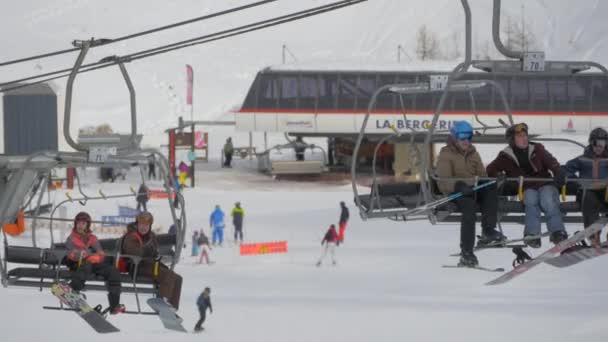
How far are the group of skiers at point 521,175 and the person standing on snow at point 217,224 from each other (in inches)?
777

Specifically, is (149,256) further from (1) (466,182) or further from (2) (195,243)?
(2) (195,243)

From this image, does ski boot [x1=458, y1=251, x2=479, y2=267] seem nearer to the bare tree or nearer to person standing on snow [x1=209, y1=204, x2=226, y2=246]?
person standing on snow [x1=209, y1=204, x2=226, y2=246]

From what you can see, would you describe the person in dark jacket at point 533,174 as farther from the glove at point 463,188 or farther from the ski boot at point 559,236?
the glove at point 463,188

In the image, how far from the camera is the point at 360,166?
49.6m

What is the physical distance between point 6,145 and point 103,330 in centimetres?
3340

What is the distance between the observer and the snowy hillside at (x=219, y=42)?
246 ft

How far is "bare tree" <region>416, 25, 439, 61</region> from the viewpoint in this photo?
7551cm

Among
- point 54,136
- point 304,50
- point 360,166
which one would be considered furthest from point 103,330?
point 304,50

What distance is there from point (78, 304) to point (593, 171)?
17.3 ft

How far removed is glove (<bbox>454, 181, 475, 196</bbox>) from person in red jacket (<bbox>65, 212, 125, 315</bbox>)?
3.49 metres

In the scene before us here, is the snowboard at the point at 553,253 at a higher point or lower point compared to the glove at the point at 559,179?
lower

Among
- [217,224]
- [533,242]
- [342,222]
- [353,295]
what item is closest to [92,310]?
[533,242]

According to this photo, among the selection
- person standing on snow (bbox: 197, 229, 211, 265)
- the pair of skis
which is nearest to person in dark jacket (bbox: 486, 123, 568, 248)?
the pair of skis

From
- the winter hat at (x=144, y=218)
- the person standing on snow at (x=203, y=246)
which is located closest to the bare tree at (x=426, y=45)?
the person standing on snow at (x=203, y=246)
